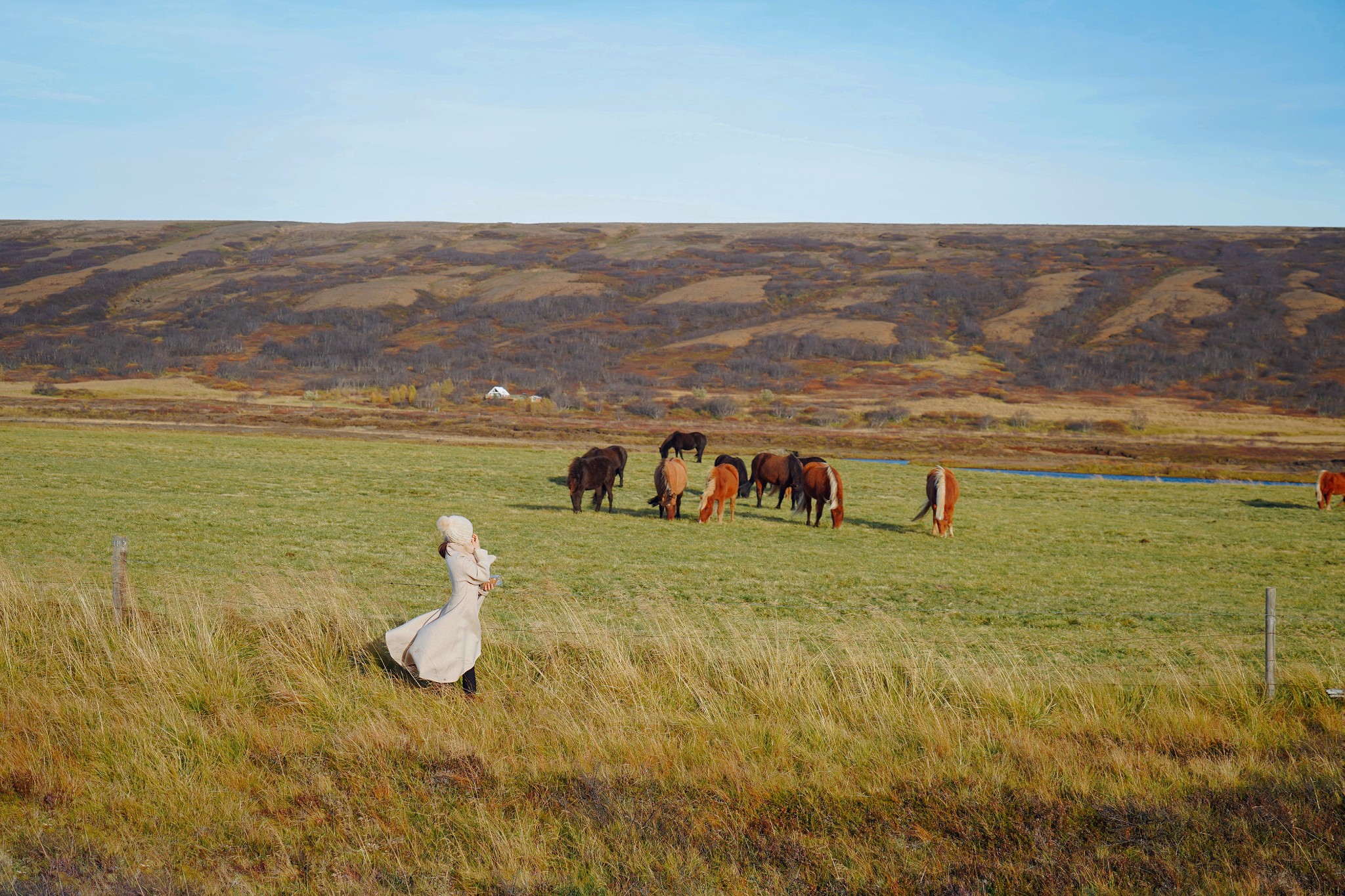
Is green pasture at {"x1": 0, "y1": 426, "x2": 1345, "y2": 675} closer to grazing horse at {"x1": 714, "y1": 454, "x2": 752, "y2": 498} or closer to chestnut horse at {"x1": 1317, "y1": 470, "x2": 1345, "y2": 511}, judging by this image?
chestnut horse at {"x1": 1317, "y1": 470, "x2": 1345, "y2": 511}

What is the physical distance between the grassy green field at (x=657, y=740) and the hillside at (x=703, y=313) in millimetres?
52181

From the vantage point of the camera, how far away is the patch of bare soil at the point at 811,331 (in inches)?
3575

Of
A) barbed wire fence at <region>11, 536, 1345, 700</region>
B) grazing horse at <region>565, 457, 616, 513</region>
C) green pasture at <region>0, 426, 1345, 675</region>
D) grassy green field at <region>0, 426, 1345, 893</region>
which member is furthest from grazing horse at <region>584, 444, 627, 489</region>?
barbed wire fence at <region>11, 536, 1345, 700</region>

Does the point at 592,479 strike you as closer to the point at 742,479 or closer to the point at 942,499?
the point at 742,479

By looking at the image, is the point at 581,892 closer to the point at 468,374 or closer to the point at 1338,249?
the point at 468,374

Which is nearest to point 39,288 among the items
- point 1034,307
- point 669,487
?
point 1034,307

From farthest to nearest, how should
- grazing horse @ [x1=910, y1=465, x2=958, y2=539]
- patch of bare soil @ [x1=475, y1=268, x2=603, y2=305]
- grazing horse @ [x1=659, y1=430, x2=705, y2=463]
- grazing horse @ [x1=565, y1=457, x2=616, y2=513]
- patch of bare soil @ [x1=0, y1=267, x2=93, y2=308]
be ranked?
patch of bare soil @ [x1=475, y1=268, x2=603, y2=305] → patch of bare soil @ [x1=0, y1=267, x2=93, y2=308] → grazing horse @ [x1=659, y1=430, x2=705, y2=463] → grazing horse @ [x1=565, y1=457, x2=616, y2=513] → grazing horse @ [x1=910, y1=465, x2=958, y2=539]

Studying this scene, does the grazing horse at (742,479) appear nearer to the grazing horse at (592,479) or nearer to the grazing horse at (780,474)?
the grazing horse at (780,474)

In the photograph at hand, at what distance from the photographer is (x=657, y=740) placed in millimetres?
6637

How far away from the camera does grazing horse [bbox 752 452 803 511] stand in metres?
24.1

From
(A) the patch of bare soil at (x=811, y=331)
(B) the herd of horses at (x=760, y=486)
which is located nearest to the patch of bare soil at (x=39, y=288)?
(A) the patch of bare soil at (x=811, y=331)

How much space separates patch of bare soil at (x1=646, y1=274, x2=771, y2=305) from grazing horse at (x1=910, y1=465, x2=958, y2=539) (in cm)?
8685

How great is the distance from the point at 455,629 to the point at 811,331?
88.1 m

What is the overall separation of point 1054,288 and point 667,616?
352 feet
